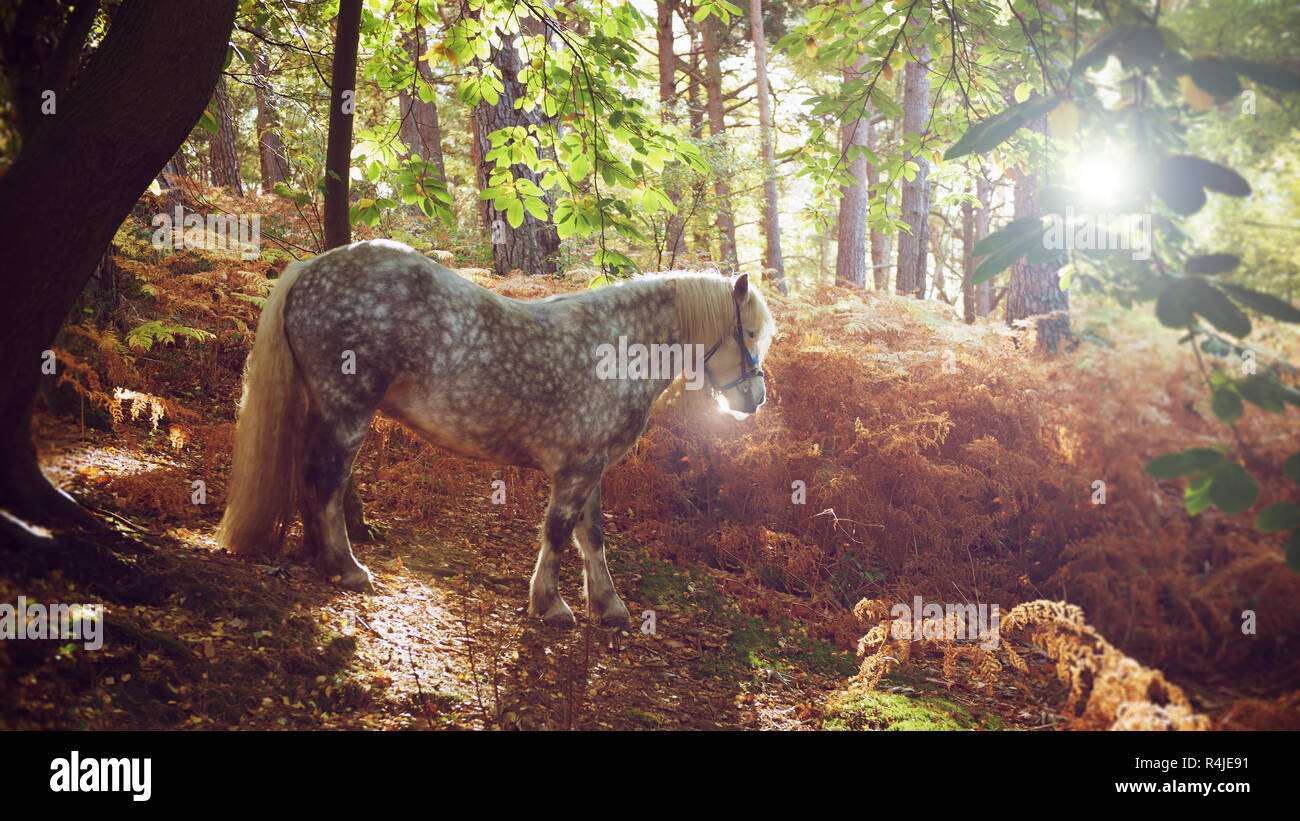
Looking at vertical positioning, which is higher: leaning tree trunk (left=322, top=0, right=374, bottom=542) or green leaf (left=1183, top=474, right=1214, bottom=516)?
leaning tree trunk (left=322, top=0, right=374, bottom=542)

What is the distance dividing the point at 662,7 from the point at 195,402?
1463cm

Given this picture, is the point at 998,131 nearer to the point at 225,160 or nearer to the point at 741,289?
the point at 741,289

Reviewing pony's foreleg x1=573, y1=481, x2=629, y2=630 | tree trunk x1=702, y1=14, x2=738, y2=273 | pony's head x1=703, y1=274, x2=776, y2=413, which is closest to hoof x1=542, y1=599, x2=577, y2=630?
pony's foreleg x1=573, y1=481, x2=629, y2=630

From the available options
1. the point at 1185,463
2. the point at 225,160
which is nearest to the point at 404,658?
the point at 1185,463

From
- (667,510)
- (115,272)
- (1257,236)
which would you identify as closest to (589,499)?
(667,510)

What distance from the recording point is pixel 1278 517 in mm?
1844

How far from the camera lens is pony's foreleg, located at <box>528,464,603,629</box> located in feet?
13.7

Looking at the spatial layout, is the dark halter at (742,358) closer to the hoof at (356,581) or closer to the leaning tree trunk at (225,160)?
the hoof at (356,581)

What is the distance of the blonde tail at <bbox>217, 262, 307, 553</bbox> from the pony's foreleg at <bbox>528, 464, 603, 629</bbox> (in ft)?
4.74

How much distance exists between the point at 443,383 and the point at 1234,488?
10.9 feet

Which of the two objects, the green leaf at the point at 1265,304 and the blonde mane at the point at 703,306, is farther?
the blonde mane at the point at 703,306

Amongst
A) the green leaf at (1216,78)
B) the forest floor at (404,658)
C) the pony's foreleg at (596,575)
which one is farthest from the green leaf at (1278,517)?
the pony's foreleg at (596,575)

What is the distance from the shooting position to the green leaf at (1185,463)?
190 cm

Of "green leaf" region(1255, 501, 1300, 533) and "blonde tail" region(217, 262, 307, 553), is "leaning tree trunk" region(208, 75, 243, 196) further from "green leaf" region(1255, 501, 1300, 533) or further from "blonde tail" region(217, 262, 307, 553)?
"green leaf" region(1255, 501, 1300, 533)
